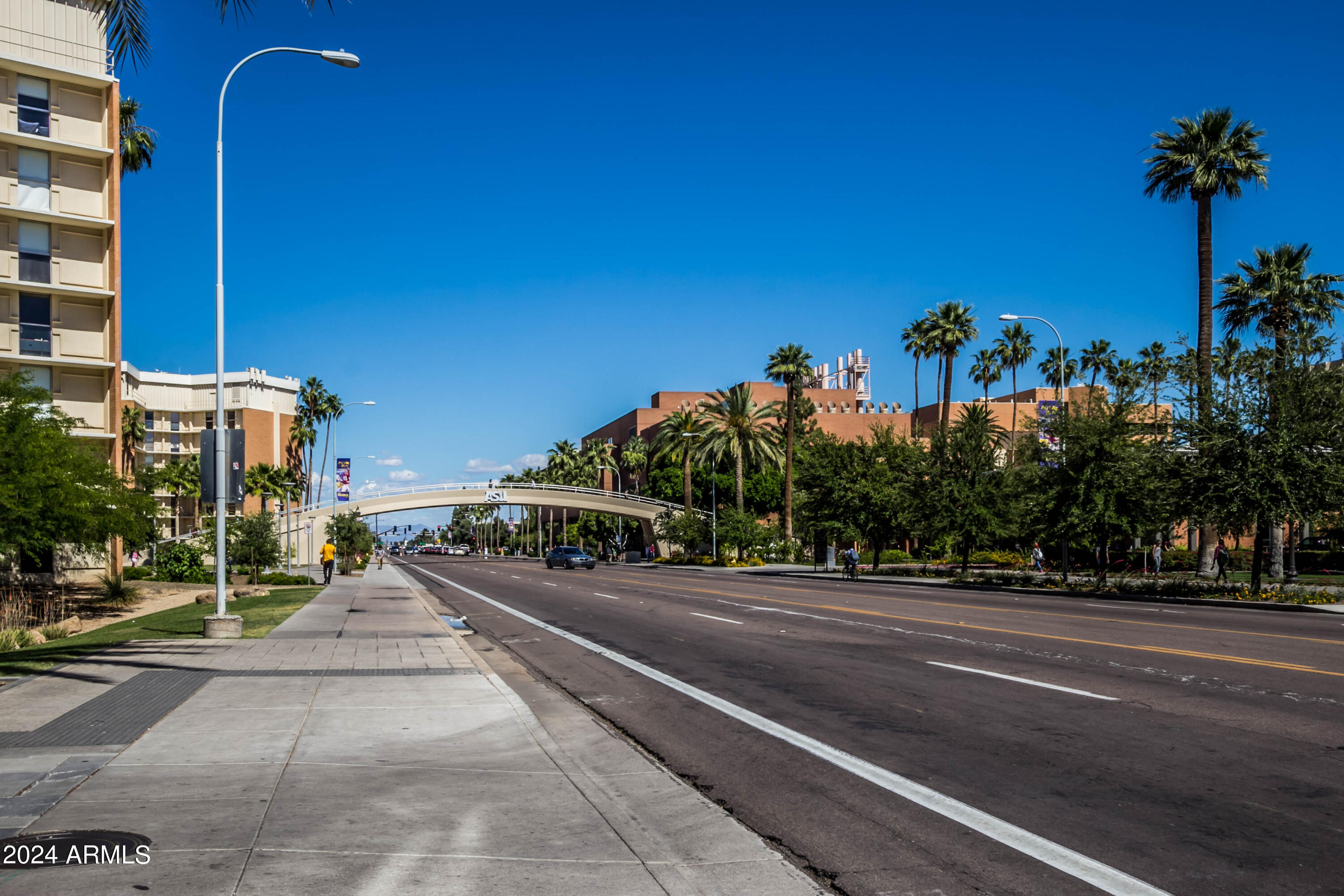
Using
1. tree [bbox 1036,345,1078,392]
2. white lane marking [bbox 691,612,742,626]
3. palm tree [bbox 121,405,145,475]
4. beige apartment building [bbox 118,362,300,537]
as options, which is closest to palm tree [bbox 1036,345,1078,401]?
tree [bbox 1036,345,1078,392]

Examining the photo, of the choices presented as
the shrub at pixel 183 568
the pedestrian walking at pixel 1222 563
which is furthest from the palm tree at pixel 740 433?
the pedestrian walking at pixel 1222 563

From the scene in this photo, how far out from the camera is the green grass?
13.6 meters

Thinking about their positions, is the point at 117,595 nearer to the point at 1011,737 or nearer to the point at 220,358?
the point at 220,358

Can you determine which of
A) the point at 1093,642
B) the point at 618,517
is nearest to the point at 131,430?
the point at 618,517

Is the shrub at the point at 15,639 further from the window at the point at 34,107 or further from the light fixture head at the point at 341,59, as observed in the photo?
the window at the point at 34,107

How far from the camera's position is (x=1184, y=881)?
5.05 m

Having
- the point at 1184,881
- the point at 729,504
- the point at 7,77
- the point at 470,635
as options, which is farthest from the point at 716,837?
the point at 729,504

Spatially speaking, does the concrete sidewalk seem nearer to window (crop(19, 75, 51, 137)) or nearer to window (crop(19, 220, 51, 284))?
window (crop(19, 220, 51, 284))

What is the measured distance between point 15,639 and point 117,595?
14749mm

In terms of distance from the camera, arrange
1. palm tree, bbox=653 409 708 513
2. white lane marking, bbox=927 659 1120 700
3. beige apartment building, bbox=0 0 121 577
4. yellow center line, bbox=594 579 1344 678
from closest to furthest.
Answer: white lane marking, bbox=927 659 1120 700
yellow center line, bbox=594 579 1344 678
beige apartment building, bbox=0 0 121 577
palm tree, bbox=653 409 708 513

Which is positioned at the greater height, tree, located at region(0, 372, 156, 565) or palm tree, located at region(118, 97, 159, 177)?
palm tree, located at region(118, 97, 159, 177)

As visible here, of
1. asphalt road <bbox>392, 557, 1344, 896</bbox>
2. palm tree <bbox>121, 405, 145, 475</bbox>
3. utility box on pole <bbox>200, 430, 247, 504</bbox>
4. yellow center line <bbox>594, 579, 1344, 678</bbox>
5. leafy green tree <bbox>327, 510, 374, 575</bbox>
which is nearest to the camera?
asphalt road <bbox>392, 557, 1344, 896</bbox>

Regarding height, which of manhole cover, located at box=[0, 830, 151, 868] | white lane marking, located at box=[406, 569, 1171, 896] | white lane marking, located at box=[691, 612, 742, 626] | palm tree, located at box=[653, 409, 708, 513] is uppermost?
palm tree, located at box=[653, 409, 708, 513]

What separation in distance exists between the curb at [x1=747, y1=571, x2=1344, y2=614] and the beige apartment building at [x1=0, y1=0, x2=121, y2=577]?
30.8 m
